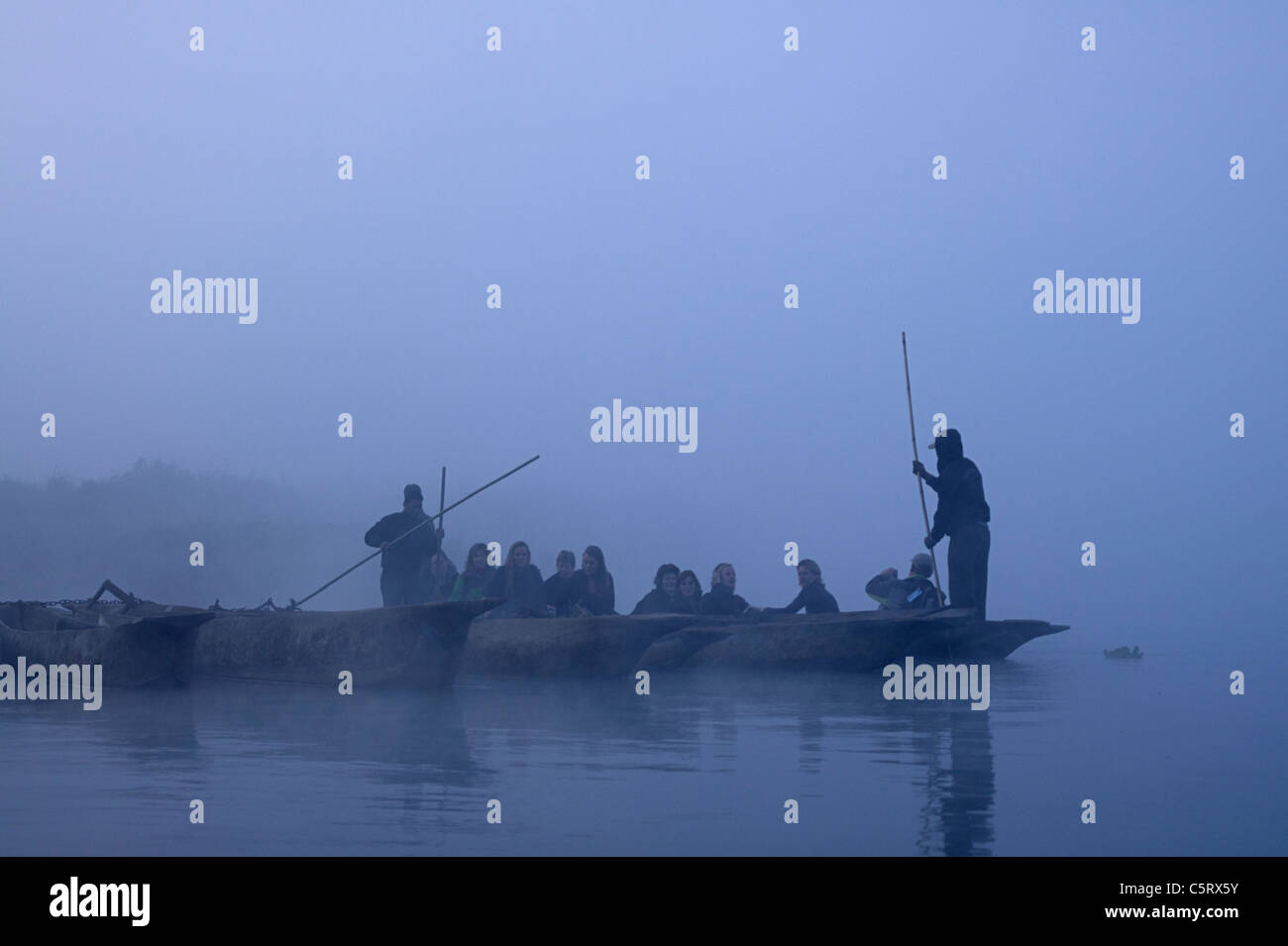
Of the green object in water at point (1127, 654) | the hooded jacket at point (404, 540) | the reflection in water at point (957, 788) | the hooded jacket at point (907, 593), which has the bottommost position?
the reflection in water at point (957, 788)

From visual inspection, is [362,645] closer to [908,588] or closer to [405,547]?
[405,547]

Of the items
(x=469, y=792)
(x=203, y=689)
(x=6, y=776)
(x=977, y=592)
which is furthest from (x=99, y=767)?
(x=977, y=592)

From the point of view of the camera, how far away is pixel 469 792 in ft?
22.3

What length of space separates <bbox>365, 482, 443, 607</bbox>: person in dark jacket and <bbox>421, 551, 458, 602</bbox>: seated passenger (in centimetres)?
16

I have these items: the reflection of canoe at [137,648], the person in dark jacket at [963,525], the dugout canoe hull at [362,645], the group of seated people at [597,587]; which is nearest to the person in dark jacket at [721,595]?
the group of seated people at [597,587]

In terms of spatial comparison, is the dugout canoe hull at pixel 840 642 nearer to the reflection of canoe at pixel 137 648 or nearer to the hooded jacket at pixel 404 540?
the hooded jacket at pixel 404 540

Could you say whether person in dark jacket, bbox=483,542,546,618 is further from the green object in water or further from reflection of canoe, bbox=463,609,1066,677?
the green object in water

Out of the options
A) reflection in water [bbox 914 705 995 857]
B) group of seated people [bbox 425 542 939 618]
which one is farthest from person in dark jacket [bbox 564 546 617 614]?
reflection in water [bbox 914 705 995 857]

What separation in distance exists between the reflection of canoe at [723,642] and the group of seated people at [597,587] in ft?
2.41

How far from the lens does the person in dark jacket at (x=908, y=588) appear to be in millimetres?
16922

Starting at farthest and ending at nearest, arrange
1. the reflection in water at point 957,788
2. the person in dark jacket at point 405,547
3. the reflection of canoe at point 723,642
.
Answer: the person in dark jacket at point 405,547 < the reflection of canoe at point 723,642 < the reflection in water at point 957,788

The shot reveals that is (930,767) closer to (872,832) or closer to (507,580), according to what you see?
(872,832)
